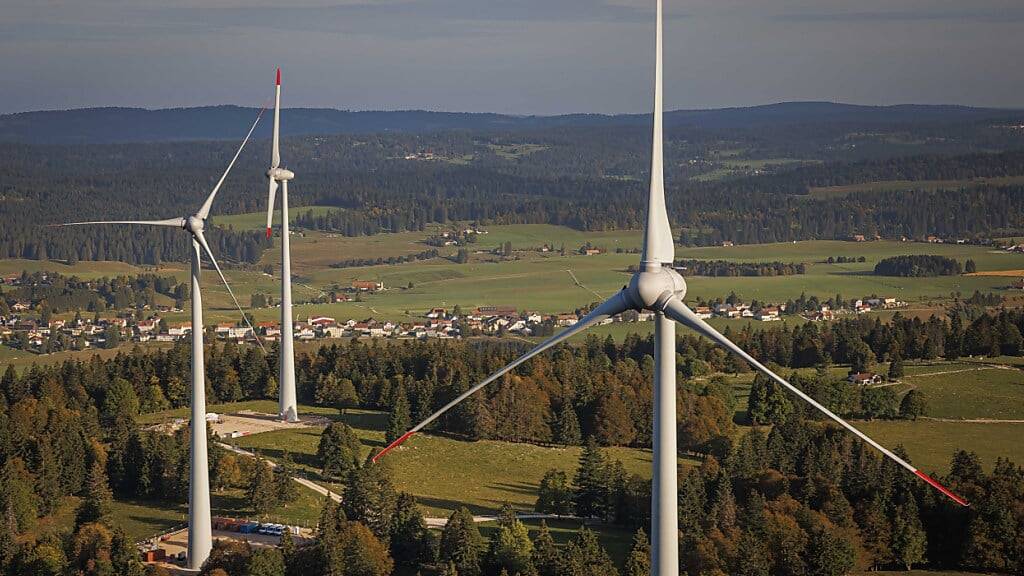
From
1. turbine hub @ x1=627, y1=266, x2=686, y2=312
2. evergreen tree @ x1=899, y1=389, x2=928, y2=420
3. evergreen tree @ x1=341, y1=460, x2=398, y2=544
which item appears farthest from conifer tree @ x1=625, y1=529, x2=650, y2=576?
evergreen tree @ x1=899, y1=389, x2=928, y2=420

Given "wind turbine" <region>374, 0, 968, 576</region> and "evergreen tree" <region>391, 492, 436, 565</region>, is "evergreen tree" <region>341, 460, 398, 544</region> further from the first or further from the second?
"wind turbine" <region>374, 0, 968, 576</region>

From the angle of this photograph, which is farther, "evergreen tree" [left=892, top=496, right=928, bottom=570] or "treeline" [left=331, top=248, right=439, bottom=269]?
"treeline" [left=331, top=248, right=439, bottom=269]

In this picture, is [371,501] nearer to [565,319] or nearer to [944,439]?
[944,439]

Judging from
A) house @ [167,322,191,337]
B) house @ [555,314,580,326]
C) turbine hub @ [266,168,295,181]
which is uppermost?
turbine hub @ [266,168,295,181]

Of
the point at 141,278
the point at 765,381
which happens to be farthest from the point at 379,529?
the point at 141,278

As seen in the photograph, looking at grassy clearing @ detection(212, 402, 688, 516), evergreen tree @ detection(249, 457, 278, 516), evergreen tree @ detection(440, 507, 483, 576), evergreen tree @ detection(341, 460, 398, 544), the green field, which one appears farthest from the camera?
the green field
